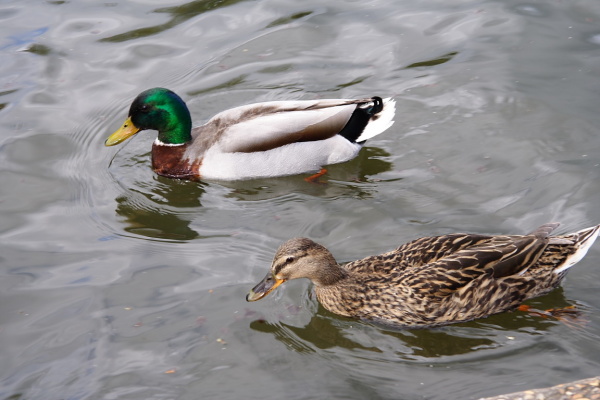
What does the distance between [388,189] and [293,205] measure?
35.3 inches

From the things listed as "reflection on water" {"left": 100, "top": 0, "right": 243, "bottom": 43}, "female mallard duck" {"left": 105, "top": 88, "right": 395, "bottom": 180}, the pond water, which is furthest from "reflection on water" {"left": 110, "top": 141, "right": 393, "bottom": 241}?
"reflection on water" {"left": 100, "top": 0, "right": 243, "bottom": 43}

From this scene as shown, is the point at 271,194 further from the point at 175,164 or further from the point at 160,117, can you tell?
the point at 160,117

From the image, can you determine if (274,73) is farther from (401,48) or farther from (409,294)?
(409,294)

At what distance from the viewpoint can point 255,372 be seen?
6.03 m

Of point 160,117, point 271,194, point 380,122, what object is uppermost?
point 160,117

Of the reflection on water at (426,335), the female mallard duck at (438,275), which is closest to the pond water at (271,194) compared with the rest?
the reflection on water at (426,335)

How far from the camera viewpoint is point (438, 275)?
246 inches

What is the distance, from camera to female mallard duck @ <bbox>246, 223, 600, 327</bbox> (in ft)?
20.5

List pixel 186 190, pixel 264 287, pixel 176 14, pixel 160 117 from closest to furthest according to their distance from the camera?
pixel 264 287 < pixel 186 190 < pixel 160 117 < pixel 176 14

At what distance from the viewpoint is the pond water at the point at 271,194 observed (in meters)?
6.07

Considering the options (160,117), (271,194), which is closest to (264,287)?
(271,194)

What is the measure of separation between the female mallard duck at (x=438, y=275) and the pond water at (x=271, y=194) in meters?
0.14

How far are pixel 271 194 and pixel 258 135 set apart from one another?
2.50 ft

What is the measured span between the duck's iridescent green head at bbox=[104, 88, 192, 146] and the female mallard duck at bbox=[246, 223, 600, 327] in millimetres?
3182
